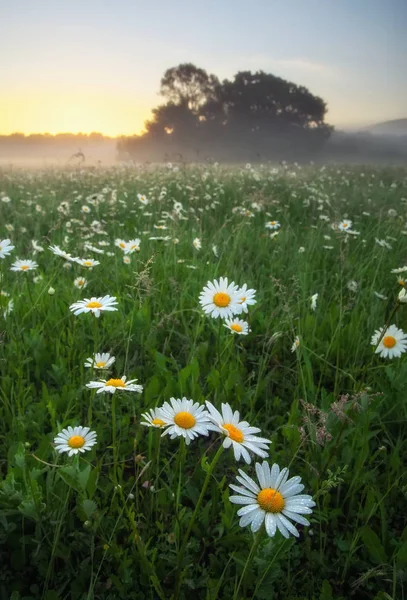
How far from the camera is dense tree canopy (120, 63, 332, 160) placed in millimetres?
27203

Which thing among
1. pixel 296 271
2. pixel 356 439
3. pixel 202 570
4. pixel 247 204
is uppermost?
pixel 247 204

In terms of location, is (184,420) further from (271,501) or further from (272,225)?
(272,225)

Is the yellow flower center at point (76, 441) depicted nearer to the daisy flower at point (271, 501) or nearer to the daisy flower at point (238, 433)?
the daisy flower at point (238, 433)

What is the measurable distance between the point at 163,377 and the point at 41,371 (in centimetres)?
53

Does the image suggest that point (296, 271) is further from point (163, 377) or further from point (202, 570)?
point (202, 570)

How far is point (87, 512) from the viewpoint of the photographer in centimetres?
105

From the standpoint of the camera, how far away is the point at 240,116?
28.6 meters

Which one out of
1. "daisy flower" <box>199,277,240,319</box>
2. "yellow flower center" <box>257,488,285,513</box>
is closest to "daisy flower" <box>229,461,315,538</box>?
"yellow flower center" <box>257,488,285,513</box>

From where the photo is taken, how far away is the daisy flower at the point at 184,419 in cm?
90

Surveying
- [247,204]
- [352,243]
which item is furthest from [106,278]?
[247,204]

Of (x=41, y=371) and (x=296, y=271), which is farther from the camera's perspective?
(x=296, y=271)

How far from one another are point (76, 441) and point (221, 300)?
0.64 m

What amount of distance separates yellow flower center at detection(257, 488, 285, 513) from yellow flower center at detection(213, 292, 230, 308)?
0.78 meters

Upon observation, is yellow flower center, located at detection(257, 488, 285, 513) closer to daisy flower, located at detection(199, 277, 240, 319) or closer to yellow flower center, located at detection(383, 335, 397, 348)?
daisy flower, located at detection(199, 277, 240, 319)
